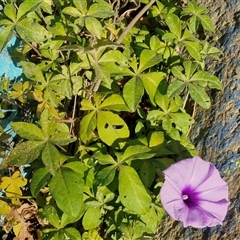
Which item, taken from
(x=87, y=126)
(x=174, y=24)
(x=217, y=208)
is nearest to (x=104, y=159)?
(x=87, y=126)

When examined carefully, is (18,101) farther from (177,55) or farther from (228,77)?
(228,77)

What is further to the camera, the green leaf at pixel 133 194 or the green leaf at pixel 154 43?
the green leaf at pixel 154 43

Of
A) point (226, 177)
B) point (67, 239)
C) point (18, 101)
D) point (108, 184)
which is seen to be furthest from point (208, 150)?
point (18, 101)

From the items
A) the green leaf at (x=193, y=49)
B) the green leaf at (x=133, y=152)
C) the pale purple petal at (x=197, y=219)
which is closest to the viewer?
the pale purple petal at (x=197, y=219)

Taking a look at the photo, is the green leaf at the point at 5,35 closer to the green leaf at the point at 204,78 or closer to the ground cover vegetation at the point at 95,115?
the ground cover vegetation at the point at 95,115

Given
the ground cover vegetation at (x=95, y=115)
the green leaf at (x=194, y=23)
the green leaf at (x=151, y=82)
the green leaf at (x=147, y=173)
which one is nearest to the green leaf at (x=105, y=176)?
the ground cover vegetation at (x=95, y=115)

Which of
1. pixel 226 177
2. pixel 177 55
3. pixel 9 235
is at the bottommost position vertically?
pixel 9 235
